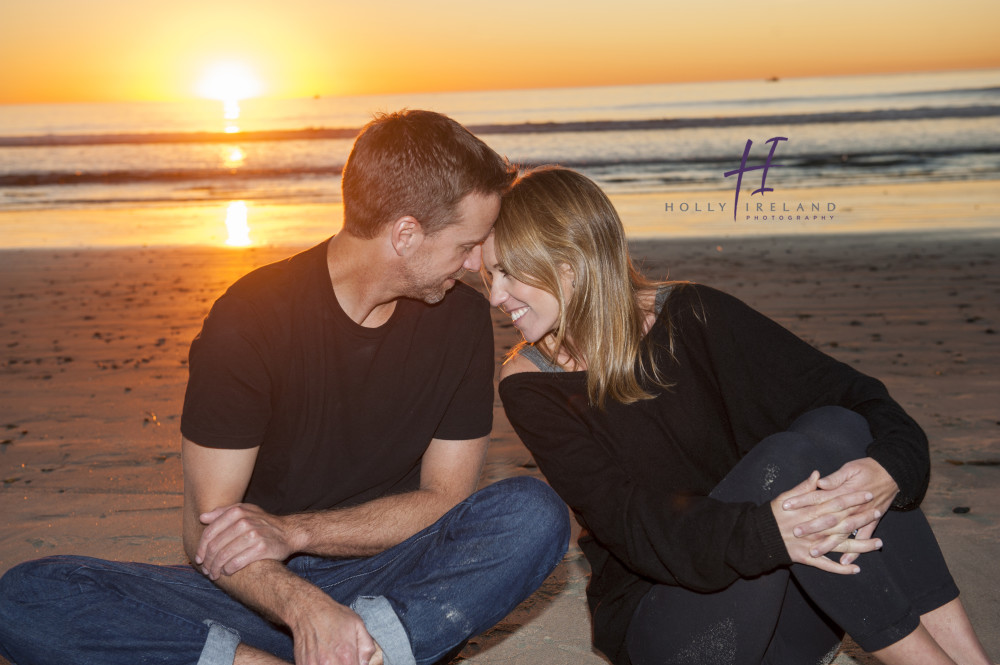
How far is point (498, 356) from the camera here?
6945 millimetres

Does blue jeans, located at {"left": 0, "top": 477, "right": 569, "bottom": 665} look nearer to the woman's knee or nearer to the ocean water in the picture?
the woman's knee

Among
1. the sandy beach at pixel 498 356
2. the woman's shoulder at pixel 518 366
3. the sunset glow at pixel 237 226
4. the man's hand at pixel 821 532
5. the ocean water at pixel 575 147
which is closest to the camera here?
the man's hand at pixel 821 532

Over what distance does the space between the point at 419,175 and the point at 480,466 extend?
3.28 feet

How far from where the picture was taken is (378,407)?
2855 millimetres

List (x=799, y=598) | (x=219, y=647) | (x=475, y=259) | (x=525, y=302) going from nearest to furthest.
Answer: (x=219, y=647), (x=799, y=598), (x=525, y=302), (x=475, y=259)

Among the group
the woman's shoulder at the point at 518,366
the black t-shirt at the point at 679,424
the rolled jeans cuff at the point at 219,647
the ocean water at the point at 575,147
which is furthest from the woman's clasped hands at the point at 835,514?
the ocean water at the point at 575,147

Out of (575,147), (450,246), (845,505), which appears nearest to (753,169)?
(575,147)

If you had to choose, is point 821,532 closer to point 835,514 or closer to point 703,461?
point 835,514

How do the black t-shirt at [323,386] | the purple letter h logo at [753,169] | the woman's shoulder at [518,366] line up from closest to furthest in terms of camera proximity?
the black t-shirt at [323,386]
the woman's shoulder at [518,366]
the purple letter h logo at [753,169]

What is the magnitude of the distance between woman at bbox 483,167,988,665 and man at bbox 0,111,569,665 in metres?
0.21

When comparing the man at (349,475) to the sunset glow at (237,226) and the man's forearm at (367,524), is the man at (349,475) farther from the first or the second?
the sunset glow at (237,226)

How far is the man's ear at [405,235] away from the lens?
2.84 metres

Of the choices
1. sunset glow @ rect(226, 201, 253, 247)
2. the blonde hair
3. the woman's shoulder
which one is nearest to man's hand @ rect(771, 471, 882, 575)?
the blonde hair

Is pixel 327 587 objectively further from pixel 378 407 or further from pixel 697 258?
pixel 697 258
